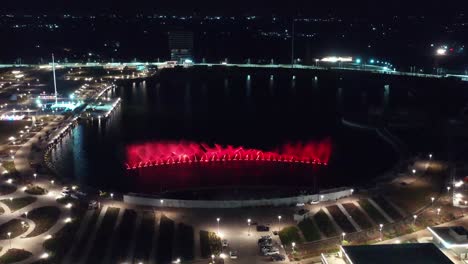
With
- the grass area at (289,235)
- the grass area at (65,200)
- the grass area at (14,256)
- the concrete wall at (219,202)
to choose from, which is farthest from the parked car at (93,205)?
the grass area at (289,235)

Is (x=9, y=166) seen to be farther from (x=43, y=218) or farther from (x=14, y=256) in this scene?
(x=14, y=256)

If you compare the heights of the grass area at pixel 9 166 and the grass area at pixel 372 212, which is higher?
the grass area at pixel 9 166

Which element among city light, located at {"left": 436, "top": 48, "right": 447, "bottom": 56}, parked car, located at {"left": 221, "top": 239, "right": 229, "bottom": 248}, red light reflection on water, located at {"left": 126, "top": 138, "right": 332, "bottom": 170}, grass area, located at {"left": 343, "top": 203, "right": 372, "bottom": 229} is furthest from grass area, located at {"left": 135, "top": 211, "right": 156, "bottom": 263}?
city light, located at {"left": 436, "top": 48, "right": 447, "bottom": 56}

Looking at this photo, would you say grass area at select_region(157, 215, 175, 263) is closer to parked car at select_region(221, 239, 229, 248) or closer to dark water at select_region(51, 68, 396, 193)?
parked car at select_region(221, 239, 229, 248)

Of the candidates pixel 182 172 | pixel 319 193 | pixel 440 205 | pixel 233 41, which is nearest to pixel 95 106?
pixel 182 172

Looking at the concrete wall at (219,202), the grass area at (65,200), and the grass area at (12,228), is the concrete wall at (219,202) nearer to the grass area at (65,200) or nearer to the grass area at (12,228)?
the grass area at (65,200)

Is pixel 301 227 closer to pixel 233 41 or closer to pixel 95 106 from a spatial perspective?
pixel 95 106

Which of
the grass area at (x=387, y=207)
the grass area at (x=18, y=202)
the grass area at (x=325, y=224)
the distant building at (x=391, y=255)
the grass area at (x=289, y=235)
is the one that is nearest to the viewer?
the distant building at (x=391, y=255)
